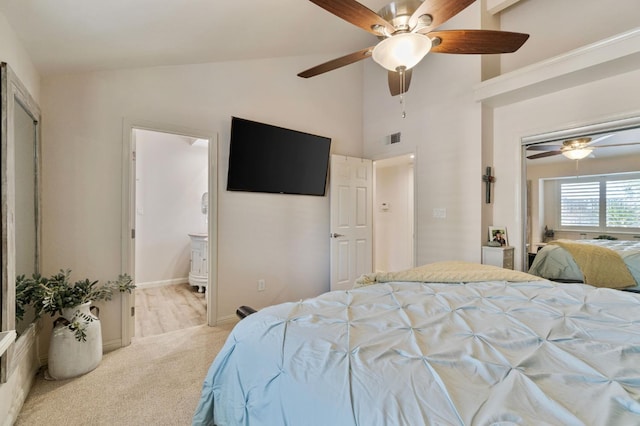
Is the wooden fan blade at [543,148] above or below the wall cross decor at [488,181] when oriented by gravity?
above

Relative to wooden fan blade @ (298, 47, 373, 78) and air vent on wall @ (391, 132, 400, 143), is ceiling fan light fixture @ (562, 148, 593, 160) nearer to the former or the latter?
air vent on wall @ (391, 132, 400, 143)

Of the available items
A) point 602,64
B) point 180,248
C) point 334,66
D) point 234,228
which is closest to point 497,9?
point 602,64

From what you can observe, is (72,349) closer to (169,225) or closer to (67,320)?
(67,320)

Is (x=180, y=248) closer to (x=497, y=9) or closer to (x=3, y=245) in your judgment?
(x=3, y=245)

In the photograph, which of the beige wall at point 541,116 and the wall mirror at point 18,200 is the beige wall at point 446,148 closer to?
the beige wall at point 541,116

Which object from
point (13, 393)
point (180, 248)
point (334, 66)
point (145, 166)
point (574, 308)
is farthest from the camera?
point (180, 248)

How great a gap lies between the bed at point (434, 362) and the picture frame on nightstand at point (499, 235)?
1.53 metres

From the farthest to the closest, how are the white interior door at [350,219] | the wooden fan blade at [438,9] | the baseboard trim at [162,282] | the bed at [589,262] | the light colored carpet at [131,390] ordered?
the baseboard trim at [162,282]
the white interior door at [350,219]
the bed at [589,262]
the light colored carpet at [131,390]
the wooden fan blade at [438,9]

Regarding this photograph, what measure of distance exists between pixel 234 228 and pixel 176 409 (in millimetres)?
1715

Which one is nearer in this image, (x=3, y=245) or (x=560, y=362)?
(x=560, y=362)

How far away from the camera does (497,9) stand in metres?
2.91

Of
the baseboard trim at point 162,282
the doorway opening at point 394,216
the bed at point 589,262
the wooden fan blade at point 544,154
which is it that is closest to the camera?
the bed at point 589,262

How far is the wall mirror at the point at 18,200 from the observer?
1.52m

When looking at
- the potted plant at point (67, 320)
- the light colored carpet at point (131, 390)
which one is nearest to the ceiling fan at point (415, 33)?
the light colored carpet at point (131, 390)
